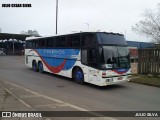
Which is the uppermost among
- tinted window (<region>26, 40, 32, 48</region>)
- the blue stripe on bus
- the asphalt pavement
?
tinted window (<region>26, 40, 32, 48</region>)

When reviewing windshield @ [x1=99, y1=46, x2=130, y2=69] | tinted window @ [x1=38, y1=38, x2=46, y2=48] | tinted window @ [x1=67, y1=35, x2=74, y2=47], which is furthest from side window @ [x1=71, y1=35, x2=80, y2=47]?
tinted window @ [x1=38, y1=38, x2=46, y2=48]

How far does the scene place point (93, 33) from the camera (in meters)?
13.2

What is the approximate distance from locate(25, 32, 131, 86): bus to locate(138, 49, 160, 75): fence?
4.89 meters

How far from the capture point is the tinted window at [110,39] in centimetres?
1300

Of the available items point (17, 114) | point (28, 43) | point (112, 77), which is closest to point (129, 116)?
point (17, 114)

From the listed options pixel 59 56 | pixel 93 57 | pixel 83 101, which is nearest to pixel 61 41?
pixel 59 56

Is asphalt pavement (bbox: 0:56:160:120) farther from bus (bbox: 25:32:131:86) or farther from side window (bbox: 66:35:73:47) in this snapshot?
side window (bbox: 66:35:73:47)

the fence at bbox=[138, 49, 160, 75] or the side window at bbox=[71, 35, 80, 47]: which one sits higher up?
the side window at bbox=[71, 35, 80, 47]

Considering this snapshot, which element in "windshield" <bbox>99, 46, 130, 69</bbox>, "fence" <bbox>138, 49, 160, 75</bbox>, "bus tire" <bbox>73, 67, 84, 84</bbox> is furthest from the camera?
"fence" <bbox>138, 49, 160, 75</bbox>

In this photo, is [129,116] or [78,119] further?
[129,116]

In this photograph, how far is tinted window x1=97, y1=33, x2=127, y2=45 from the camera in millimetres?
13000

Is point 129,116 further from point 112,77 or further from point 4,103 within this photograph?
point 112,77

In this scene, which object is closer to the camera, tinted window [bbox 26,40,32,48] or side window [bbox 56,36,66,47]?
side window [bbox 56,36,66,47]

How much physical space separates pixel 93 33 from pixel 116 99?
4.43 metres
